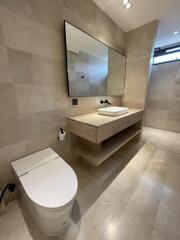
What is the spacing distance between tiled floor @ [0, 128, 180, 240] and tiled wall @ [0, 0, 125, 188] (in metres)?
0.49

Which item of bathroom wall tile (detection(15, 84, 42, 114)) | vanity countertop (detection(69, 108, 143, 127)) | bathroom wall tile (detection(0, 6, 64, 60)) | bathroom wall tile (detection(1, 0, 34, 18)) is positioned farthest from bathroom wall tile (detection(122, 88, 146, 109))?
bathroom wall tile (detection(1, 0, 34, 18))

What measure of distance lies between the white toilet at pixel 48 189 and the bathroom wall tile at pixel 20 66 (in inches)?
32.8

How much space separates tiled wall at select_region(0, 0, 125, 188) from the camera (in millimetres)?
946

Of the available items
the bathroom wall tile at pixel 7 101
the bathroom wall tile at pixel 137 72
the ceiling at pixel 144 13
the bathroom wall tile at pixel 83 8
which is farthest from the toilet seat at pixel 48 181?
the ceiling at pixel 144 13

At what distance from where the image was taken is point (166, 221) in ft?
3.19

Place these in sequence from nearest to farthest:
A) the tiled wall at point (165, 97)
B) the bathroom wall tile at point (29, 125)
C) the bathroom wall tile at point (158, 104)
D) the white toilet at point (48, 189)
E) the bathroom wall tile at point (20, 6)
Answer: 1. the white toilet at point (48, 189)
2. the bathroom wall tile at point (20, 6)
3. the bathroom wall tile at point (29, 125)
4. the tiled wall at point (165, 97)
5. the bathroom wall tile at point (158, 104)

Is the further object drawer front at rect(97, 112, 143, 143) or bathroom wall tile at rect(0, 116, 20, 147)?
drawer front at rect(97, 112, 143, 143)

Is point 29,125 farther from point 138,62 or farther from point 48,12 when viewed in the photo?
point 138,62

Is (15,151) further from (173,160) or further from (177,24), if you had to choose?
(177,24)

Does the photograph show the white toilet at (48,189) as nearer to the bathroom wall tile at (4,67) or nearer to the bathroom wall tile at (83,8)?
the bathroom wall tile at (4,67)

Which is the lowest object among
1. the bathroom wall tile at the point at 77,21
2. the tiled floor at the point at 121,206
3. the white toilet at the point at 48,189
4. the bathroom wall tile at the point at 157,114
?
the tiled floor at the point at 121,206

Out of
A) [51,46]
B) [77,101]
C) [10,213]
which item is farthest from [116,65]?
[10,213]

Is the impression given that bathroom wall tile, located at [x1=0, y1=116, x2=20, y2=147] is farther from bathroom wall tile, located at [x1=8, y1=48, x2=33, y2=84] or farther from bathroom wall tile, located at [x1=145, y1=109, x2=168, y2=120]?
bathroom wall tile, located at [x1=145, y1=109, x2=168, y2=120]

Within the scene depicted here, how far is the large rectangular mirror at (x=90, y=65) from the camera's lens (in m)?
1.35
